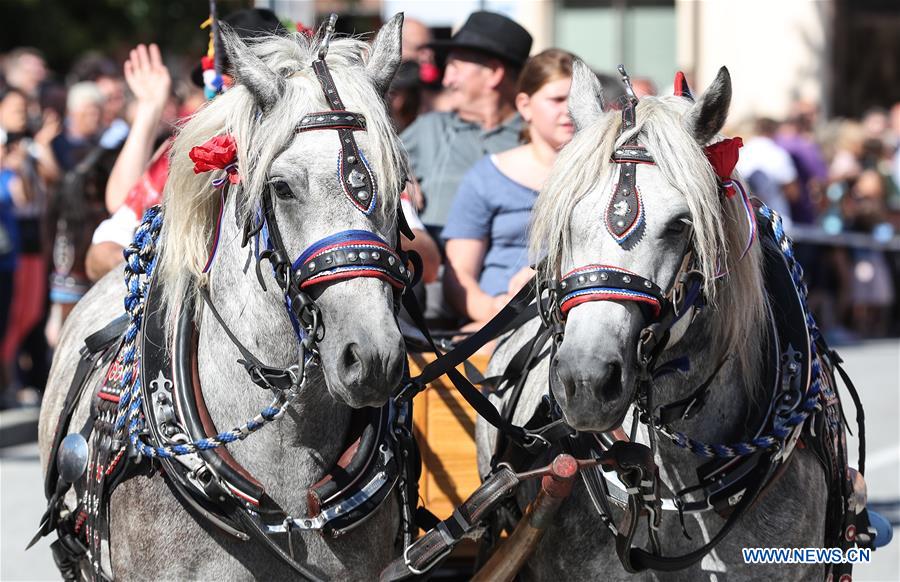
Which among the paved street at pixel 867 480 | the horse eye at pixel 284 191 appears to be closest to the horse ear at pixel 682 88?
the horse eye at pixel 284 191

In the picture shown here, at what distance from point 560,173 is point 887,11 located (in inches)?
769

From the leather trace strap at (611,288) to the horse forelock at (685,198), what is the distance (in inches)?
4.9

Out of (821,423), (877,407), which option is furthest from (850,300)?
(821,423)

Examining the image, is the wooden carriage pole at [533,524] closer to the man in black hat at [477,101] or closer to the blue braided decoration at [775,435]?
the blue braided decoration at [775,435]

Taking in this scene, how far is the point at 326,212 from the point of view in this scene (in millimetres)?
3109

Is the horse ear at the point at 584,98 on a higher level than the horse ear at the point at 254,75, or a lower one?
lower

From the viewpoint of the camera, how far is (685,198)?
10.5 feet

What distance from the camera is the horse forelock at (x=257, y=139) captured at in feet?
10.5

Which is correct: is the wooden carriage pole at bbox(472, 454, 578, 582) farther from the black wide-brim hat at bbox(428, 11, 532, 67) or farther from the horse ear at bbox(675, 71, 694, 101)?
the black wide-brim hat at bbox(428, 11, 532, 67)

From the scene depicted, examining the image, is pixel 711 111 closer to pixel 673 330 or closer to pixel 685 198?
pixel 685 198

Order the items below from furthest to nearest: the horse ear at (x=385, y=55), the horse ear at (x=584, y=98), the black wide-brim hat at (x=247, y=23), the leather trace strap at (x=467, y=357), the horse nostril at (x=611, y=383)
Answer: the black wide-brim hat at (x=247, y=23) → the leather trace strap at (x=467, y=357) → the horse ear at (x=584, y=98) → the horse ear at (x=385, y=55) → the horse nostril at (x=611, y=383)

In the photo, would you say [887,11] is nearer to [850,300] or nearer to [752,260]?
[850,300]

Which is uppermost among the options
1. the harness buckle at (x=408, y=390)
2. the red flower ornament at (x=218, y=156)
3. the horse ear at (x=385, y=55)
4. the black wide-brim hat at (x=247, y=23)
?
the horse ear at (x=385, y=55)

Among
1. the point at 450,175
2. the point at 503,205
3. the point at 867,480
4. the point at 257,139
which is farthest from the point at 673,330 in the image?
the point at 867,480
